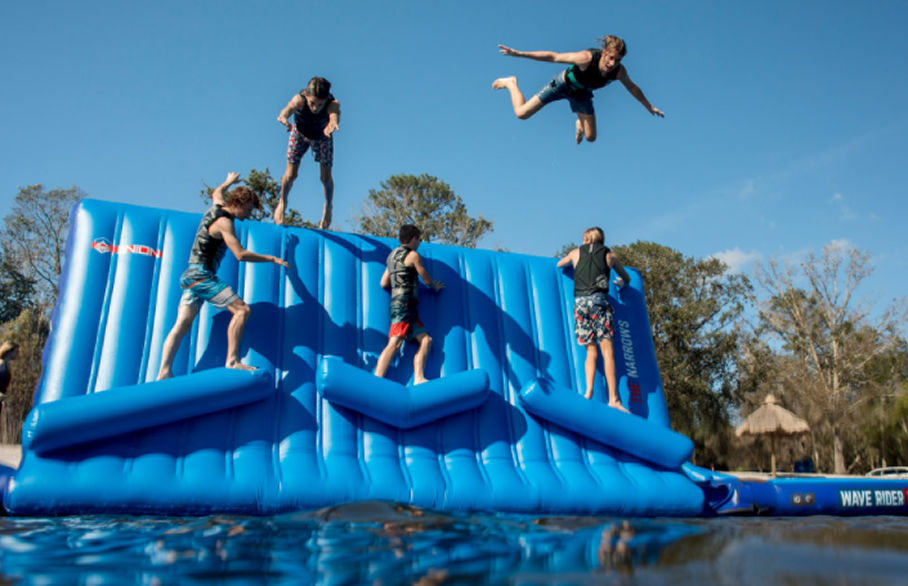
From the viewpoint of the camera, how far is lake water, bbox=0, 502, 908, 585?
178 centimetres

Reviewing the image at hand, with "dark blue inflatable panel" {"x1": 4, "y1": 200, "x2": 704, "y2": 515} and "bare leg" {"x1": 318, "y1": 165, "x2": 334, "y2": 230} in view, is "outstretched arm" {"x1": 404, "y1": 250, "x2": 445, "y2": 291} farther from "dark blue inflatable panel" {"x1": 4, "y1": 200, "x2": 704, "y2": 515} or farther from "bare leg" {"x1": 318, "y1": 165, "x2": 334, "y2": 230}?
"bare leg" {"x1": 318, "y1": 165, "x2": 334, "y2": 230}

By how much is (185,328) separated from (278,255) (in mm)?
915

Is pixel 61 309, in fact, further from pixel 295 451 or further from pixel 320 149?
pixel 320 149

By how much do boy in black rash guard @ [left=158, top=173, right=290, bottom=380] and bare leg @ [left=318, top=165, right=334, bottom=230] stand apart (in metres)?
1.23

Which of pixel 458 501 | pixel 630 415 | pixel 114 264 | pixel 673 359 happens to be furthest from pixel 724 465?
pixel 114 264

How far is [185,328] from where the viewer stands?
398 cm

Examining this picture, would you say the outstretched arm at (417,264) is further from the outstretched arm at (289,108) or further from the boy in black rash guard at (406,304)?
the outstretched arm at (289,108)

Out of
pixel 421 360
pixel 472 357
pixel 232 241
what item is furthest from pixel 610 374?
pixel 232 241

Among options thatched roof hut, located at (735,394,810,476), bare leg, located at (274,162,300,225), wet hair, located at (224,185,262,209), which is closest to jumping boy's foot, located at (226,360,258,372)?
wet hair, located at (224,185,262,209)

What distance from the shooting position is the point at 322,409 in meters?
4.18

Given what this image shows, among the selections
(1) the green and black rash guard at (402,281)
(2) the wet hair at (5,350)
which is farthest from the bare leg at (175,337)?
(2) the wet hair at (5,350)

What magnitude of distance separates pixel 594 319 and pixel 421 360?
140 cm

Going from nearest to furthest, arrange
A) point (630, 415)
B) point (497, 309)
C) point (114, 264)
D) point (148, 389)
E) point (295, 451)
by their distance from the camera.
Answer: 1. point (148, 389)
2. point (295, 451)
3. point (114, 264)
4. point (630, 415)
5. point (497, 309)

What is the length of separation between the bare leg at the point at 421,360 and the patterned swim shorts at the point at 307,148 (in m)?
1.79
